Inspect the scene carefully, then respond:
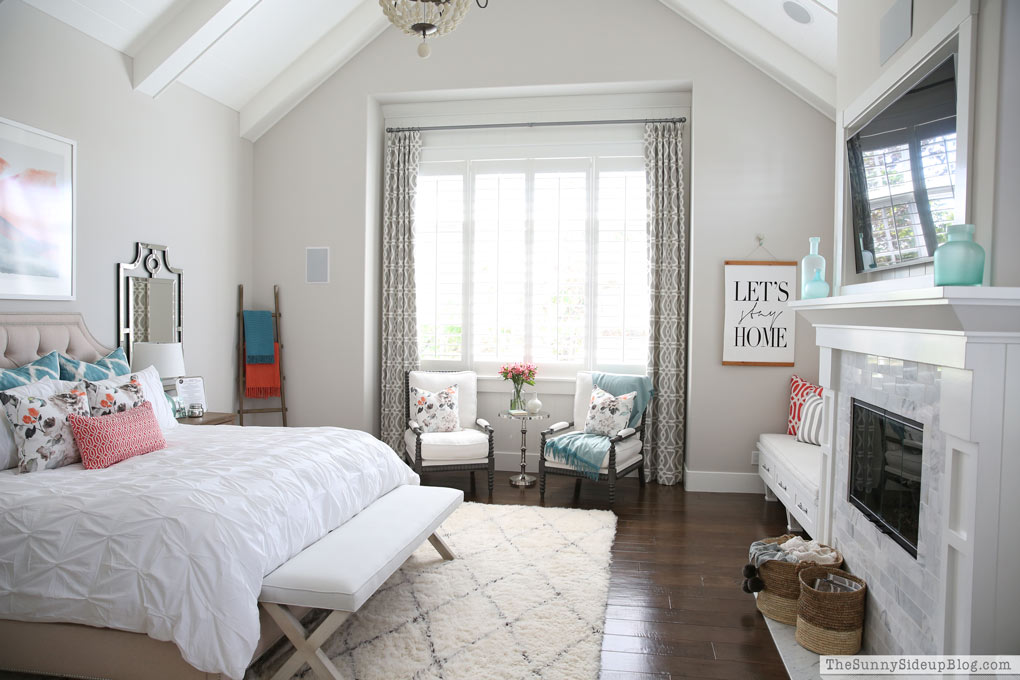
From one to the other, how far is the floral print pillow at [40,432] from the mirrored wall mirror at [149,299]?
152 cm

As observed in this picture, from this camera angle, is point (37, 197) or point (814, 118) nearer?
point (37, 197)

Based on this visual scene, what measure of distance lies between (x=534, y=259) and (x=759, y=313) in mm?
1928

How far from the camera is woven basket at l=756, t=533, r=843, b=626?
3043mm

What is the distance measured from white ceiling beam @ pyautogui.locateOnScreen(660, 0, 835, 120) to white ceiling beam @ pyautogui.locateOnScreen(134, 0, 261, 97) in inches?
129

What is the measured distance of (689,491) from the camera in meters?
5.35

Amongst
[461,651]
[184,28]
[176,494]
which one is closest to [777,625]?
[461,651]

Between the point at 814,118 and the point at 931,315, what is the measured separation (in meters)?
3.67

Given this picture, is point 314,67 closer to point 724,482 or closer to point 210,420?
point 210,420

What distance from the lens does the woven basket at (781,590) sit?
9.98ft

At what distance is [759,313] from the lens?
5.26m

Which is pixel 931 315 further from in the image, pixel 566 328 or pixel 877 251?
pixel 566 328

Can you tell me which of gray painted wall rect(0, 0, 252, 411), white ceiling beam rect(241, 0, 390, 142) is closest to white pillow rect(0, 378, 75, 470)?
gray painted wall rect(0, 0, 252, 411)

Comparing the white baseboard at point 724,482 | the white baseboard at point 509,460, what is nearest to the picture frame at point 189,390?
the white baseboard at point 509,460

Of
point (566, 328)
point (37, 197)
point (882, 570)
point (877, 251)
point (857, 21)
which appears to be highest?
point (857, 21)
